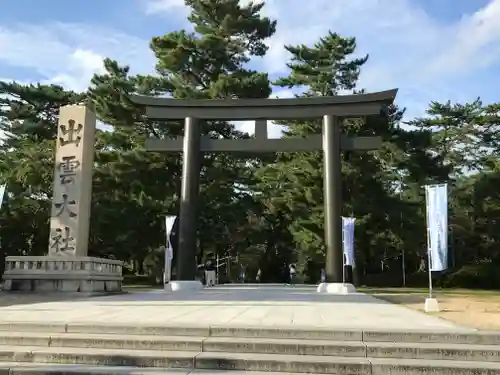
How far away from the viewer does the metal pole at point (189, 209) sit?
1611 centimetres

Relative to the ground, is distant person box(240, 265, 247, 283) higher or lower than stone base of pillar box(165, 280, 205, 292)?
lower

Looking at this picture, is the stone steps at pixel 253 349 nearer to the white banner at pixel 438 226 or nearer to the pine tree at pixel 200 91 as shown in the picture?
the white banner at pixel 438 226

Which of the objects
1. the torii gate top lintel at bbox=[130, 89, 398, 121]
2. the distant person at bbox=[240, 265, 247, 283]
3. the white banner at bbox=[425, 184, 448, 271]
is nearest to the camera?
the white banner at bbox=[425, 184, 448, 271]

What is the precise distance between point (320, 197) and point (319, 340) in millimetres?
19997

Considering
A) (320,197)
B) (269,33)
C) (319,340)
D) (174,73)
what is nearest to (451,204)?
(320,197)

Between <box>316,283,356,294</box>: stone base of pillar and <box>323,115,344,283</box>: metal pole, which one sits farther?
<box>323,115,344,283</box>: metal pole

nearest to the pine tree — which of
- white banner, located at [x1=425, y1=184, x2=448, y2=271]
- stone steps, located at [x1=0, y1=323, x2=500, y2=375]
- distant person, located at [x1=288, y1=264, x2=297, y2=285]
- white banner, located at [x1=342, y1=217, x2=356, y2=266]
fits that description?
distant person, located at [x1=288, y1=264, x2=297, y2=285]

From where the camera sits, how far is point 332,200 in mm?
15875

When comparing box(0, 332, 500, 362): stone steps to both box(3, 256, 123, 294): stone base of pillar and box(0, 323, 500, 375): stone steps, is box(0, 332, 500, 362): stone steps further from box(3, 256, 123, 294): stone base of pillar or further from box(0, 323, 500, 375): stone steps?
box(3, 256, 123, 294): stone base of pillar

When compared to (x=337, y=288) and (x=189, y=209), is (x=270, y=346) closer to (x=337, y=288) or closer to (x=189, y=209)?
(x=337, y=288)

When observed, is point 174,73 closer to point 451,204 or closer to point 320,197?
point 320,197

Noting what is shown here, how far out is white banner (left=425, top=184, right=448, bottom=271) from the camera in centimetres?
1023

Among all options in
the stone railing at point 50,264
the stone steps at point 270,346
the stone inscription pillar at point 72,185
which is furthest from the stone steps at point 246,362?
the stone inscription pillar at point 72,185

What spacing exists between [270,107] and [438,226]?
8179 mm
